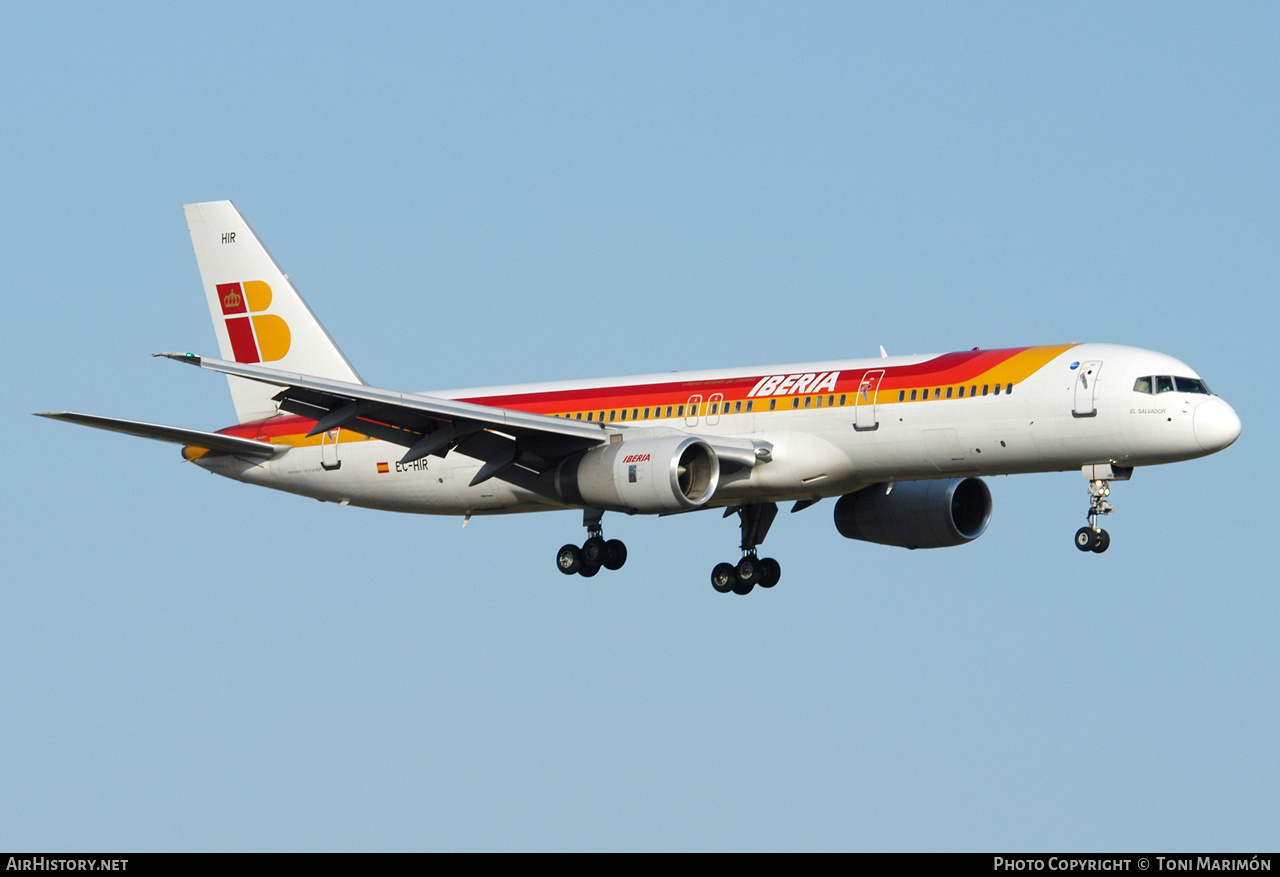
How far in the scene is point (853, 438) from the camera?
43938 mm

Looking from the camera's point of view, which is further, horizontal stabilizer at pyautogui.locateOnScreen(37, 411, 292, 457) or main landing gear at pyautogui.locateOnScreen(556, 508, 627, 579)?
main landing gear at pyautogui.locateOnScreen(556, 508, 627, 579)

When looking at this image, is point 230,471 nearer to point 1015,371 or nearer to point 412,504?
point 412,504

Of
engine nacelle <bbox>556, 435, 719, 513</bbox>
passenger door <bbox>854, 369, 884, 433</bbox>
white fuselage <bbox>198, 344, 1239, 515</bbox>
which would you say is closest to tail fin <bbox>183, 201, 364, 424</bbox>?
white fuselage <bbox>198, 344, 1239, 515</bbox>

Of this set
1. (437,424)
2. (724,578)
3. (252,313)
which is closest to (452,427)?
(437,424)

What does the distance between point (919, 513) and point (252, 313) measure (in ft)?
65.7

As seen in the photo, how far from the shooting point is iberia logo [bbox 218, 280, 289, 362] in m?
54.2

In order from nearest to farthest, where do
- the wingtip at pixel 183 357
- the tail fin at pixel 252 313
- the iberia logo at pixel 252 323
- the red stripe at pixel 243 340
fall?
the wingtip at pixel 183 357 < the tail fin at pixel 252 313 < the iberia logo at pixel 252 323 < the red stripe at pixel 243 340

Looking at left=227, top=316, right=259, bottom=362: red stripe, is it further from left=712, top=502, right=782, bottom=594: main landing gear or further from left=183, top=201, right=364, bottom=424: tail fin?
left=712, top=502, right=782, bottom=594: main landing gear

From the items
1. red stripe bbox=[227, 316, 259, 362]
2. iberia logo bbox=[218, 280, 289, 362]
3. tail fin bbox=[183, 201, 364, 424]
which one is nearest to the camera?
tail fin bbox=[183, 201, 364, 424]

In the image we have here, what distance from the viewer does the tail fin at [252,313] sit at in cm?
5366

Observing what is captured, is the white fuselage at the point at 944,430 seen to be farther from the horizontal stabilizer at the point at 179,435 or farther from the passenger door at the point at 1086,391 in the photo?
the horizontal stabilizer at the point at 179,435

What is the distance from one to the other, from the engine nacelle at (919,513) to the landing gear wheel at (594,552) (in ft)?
22.5

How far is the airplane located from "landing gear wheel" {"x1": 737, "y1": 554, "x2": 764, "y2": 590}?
0.05m

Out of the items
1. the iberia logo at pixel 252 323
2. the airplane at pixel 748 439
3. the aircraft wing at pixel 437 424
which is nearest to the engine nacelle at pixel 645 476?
the airplane at pixel 748 439
